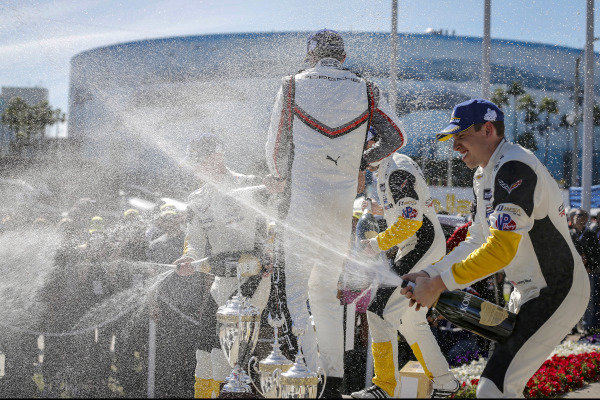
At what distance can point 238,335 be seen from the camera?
11.9 feet

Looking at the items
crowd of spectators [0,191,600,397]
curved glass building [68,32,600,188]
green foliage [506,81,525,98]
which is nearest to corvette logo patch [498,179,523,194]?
crowd of spectators [0,191,600,397]

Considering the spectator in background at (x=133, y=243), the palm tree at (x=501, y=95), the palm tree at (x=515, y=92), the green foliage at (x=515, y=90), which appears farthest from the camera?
the palm tree at (x=515, y=92)

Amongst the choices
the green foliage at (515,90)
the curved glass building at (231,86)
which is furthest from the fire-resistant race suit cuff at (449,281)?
the green foliage at (515,90)

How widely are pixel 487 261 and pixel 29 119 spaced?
12425mm

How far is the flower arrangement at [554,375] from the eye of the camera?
472 centimetres

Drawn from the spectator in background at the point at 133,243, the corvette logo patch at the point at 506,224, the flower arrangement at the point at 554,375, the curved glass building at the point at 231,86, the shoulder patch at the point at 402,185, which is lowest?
the flower arrangement at the point at 554,375

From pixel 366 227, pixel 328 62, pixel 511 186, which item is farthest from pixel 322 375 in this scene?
pixel 366 227

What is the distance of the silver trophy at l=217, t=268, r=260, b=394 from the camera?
11.8 ft

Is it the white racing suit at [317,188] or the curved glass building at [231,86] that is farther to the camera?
the curved glass building at [231,86]

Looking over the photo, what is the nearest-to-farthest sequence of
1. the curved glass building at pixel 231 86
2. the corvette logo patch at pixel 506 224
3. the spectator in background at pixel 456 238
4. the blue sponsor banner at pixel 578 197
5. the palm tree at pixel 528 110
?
the corvette logo patch at pixel 506 224 < the spectator in background at pixel 456 238 < the blue sponsor banner at pixel 578 197 < the curved glass building at pixel 231 86 < the palm tree at pixel 528 110

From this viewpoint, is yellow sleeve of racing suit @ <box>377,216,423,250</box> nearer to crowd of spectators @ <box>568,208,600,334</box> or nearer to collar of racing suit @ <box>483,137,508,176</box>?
collar of racing suit @ <box>483,137,508,176</box>

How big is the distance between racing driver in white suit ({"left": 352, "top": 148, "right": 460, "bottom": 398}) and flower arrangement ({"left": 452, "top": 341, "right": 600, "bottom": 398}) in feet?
2.14

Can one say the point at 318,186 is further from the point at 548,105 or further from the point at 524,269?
the point at 548,105

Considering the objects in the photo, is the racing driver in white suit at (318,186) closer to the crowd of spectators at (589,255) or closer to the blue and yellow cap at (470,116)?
the blue and yellow cap at (470,116)
